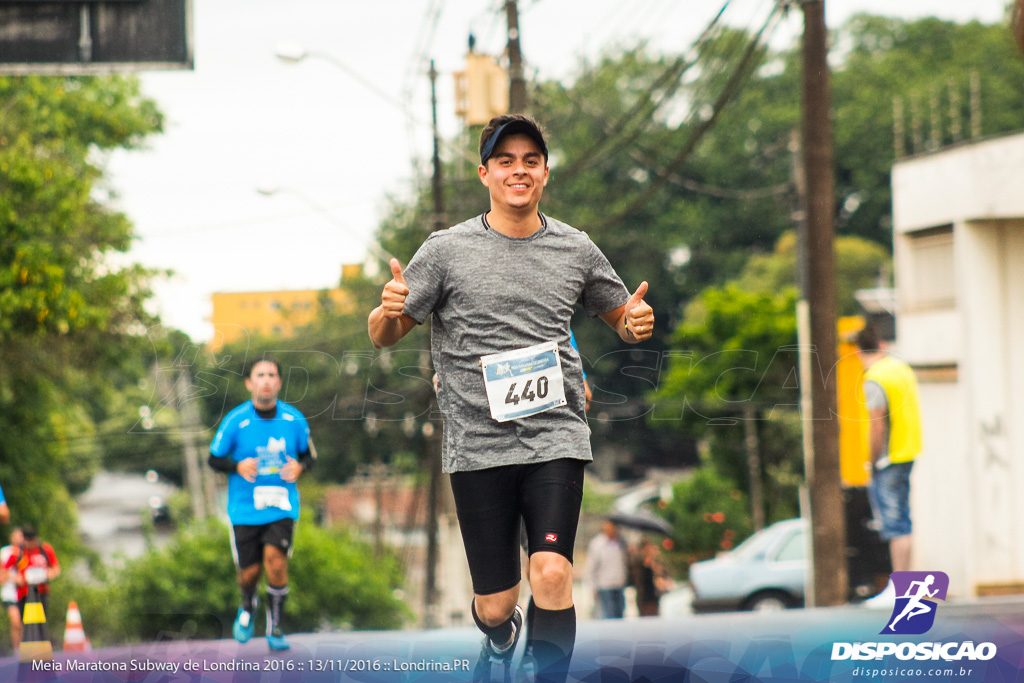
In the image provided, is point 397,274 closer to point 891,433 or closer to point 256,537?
point 256,537

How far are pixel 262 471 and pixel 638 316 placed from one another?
2799mm

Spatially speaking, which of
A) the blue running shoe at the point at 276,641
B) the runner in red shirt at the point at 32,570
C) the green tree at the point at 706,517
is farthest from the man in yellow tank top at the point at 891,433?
the green tree at the point at 706,517

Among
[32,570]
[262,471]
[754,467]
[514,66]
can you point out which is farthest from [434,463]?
[754,467]

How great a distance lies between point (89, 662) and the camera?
16.4 ft

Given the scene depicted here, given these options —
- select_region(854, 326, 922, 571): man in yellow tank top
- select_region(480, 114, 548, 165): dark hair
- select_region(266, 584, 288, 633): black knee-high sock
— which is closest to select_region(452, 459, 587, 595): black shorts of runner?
select_region(480, 114, 548, 165): dark hair

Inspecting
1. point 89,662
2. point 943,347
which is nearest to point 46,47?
point 89,662

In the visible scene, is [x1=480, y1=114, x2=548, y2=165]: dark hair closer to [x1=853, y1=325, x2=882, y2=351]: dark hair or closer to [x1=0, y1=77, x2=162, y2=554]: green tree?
Answer: [x1=853, y1=325, x2=882, y2=351]: dark hair

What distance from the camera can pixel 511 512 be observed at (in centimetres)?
390

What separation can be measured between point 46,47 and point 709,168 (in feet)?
150

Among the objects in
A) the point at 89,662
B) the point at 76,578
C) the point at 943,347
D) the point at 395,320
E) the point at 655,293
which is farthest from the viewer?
the point at 655,293

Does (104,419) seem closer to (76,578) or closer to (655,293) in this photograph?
(76,578)

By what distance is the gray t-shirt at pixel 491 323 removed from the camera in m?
3.81

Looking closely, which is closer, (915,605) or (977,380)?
(915,605)

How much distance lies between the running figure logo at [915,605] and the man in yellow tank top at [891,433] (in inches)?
82.0
